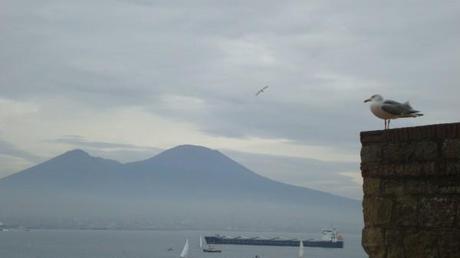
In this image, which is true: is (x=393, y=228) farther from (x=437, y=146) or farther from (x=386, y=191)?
(x=437, y=146)

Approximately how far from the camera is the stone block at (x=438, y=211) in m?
6.00

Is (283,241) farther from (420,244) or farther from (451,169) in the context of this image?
(451,169)

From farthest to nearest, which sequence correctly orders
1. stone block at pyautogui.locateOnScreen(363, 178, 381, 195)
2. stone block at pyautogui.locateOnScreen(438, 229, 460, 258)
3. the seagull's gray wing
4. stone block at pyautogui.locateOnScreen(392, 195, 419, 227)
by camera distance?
the seagull's gray wing
stone block at pyautogui.locateOnScreen(363, 178, 381, 195)
stone block at pyautogui.locateOnScreen(392, 195, 419, 227)
stone block at pyautogui.locateOnScreen(438, 229, 460, 258)

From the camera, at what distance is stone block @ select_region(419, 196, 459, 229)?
6004mm

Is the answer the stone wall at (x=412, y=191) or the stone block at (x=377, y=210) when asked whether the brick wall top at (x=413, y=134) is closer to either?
the stone wall at (x=412, y=191)

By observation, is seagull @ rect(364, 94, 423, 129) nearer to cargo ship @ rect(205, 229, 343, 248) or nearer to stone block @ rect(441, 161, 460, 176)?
stone block @ rect(441, 161, 460, 176)

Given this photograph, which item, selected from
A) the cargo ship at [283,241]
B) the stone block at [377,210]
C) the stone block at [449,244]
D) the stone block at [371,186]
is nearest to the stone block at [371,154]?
the stone block at [371,186]

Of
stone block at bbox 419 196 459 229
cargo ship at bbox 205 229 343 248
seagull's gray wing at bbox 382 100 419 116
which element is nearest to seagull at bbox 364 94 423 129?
seagull's gray wing at bbox 382 100 419 116

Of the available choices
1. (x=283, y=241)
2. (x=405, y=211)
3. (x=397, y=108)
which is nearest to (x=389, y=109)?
(x=397, y=108)

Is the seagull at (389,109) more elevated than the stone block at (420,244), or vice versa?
the seagull at (389,109)

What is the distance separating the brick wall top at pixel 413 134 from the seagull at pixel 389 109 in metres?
0.49

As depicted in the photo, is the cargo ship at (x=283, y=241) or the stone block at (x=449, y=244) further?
the cargo ship at (x=283, y=241)

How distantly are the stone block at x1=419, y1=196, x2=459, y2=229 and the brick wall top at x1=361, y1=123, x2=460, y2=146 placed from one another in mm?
541

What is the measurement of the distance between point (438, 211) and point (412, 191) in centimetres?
30
